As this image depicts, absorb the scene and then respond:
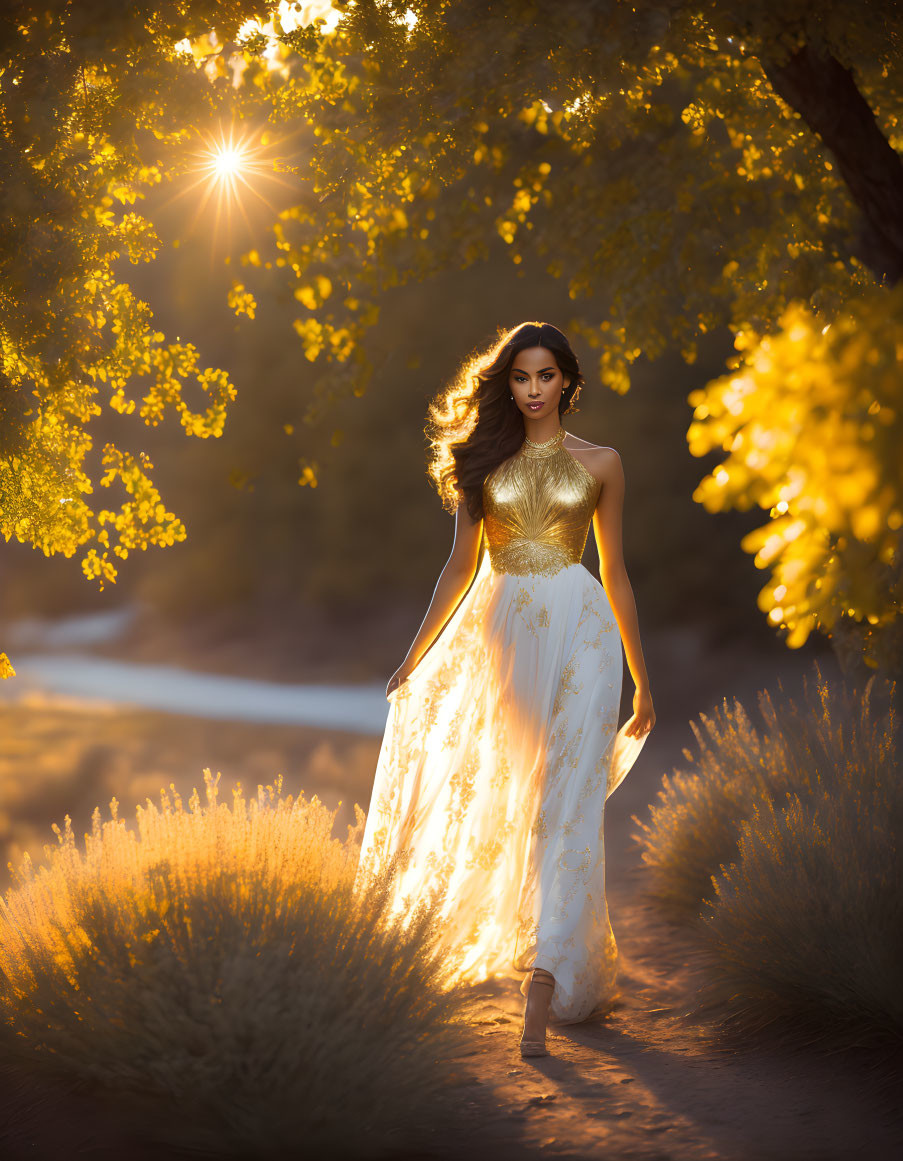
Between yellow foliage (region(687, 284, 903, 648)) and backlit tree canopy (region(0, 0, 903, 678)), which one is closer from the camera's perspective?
yellow foliage (region(687, 284, 903, 648))

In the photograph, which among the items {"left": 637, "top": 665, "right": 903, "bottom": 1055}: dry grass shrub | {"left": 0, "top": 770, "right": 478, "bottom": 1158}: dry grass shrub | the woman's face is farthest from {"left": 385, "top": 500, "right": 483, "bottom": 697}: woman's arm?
{"left": 637, "top": 665, "right": 903, "bottom": 1055}: dry grass shrub

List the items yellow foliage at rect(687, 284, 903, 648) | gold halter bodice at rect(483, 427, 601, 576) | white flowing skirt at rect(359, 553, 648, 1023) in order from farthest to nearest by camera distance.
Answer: gold halter bodice at rect(483, 427, 601, 576), white flowing skirt at rect(359, 553, 648, 1023), yellow foliage at rect(687, 284, 903, 648)

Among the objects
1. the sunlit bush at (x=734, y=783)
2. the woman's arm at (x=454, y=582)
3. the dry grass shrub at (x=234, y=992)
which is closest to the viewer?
the dry grass shrub at (x=234, y=992)

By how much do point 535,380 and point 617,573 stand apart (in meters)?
0.79

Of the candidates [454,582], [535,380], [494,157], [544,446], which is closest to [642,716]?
[454,582]

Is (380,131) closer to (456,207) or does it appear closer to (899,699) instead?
(456,207)

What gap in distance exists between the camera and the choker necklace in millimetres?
4152

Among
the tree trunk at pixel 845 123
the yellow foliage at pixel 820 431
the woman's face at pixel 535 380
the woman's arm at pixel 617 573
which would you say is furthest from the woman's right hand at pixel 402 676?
the tree trunk at pixel 845 123

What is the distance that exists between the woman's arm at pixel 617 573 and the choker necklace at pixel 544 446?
167 millimetres

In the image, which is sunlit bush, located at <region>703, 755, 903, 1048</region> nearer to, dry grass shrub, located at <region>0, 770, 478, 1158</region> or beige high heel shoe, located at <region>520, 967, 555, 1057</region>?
beige high heel shoe, located at <region>520, 967, 555, 1057</region>

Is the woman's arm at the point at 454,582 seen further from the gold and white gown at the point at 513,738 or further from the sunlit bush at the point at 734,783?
the sunlit bush at the point at 734,783

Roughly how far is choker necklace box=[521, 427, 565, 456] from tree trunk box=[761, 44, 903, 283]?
5.40ft

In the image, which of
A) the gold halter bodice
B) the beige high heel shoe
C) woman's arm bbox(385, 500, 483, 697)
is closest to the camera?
the beige high heel shoe

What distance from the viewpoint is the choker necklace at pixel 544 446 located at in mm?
4152
